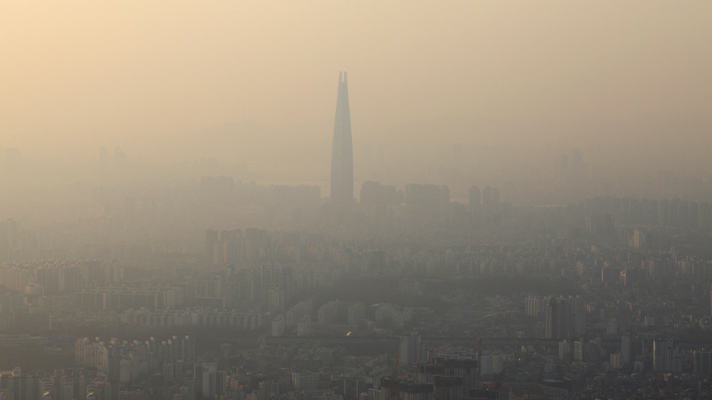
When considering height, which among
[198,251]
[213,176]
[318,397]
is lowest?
[318,397]

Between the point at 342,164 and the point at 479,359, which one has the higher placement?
the point at 342,164

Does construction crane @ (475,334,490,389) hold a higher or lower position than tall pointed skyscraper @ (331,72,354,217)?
lower

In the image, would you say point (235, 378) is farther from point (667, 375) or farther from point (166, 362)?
point (667, 375)

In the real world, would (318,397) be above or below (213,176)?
below

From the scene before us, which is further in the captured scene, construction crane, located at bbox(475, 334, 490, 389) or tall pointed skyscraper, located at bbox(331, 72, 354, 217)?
tall pointed skyscraper, located at bbox(331, 72, 354, 217)

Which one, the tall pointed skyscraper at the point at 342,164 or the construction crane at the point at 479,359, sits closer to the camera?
the construction crane at the point at 479,359

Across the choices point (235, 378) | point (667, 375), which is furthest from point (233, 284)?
point (667, 375)

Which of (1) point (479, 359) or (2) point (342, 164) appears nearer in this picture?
(1) point (479, 359)

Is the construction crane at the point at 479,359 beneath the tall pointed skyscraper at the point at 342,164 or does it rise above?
beneath
